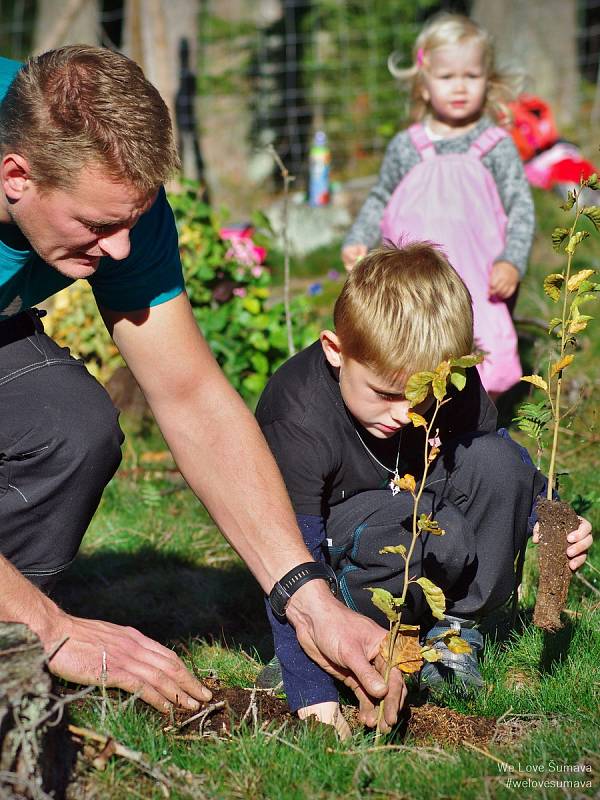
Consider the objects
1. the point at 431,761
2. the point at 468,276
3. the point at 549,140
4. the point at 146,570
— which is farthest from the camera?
the point at 549,140

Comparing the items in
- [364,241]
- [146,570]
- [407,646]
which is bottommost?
[146,570]

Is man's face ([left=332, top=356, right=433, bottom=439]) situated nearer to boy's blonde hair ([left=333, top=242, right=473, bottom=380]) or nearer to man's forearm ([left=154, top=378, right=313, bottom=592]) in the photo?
boy's blonde hair ([left=333, top=242, right=473, bottom=380])

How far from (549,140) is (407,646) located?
7.46m

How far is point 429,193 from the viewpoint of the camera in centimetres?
492

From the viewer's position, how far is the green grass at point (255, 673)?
2234 millimetres

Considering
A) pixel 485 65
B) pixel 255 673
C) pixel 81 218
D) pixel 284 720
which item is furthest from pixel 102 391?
pixel 485 65

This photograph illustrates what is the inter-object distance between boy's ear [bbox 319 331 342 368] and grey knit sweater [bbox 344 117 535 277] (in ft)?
6.89

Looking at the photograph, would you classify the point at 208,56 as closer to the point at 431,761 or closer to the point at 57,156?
the point at 57,156

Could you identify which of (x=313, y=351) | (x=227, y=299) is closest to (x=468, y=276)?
(x=227, y=299)

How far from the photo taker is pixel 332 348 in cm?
297

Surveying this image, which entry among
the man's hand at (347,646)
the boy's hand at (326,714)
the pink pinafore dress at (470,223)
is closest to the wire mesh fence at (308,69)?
the pink pinafore dress at (470,223)

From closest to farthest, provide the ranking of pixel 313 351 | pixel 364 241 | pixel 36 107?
pixel 36 107 → pixel 313 351 → pixel 364 241

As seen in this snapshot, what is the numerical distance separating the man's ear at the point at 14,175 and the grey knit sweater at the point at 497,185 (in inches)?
105

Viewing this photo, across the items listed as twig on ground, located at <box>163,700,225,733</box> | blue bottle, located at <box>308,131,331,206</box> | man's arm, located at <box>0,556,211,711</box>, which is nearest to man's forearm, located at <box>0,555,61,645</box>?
man's arm, located at <box>0,556,211,711</box>
